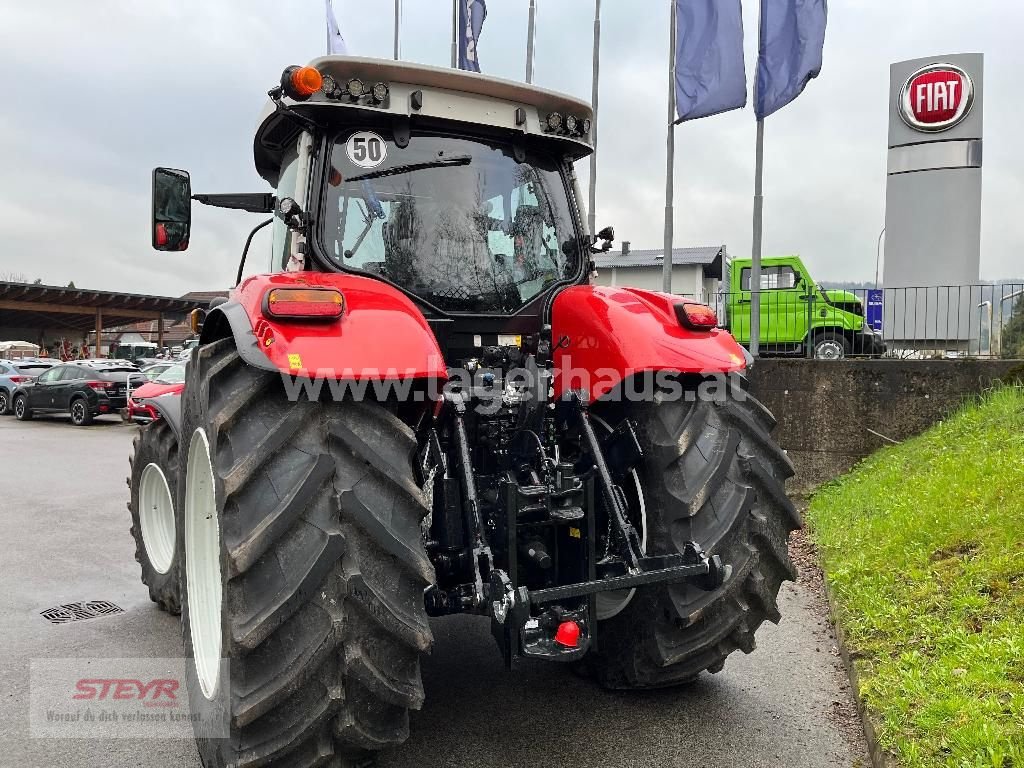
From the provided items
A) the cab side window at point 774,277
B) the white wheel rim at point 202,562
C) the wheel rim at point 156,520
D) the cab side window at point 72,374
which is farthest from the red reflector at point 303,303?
the cab side window at point 72,374

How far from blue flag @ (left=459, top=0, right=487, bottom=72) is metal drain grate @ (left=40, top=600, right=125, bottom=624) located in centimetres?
1367

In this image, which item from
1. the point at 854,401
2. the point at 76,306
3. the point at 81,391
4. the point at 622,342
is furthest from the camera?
the point at 76,306

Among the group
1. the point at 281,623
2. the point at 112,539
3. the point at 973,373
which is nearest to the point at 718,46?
the point at 973,373

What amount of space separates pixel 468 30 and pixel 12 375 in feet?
62.8

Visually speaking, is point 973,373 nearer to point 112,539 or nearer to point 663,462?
point 663,462

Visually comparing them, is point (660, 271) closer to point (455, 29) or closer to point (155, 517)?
point (455, 29)

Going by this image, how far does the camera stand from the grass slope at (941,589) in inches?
115

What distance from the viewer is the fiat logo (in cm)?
1093

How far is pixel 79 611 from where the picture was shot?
5.01 m

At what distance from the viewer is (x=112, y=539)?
7.06m

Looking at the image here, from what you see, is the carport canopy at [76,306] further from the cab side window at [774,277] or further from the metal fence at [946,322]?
the metal fence at [946,322]

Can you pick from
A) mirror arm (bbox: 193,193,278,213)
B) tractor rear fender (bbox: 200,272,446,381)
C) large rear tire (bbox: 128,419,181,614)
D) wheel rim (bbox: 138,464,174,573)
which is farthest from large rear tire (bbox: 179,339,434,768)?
wheel rim (bbox: 138,464,174,573)

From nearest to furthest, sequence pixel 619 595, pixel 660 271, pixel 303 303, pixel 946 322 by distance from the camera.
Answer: pixel 303 303
pixel 619 595
pixel 946 322
pixel 660 271

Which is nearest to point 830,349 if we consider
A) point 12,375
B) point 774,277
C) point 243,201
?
point 774,277
